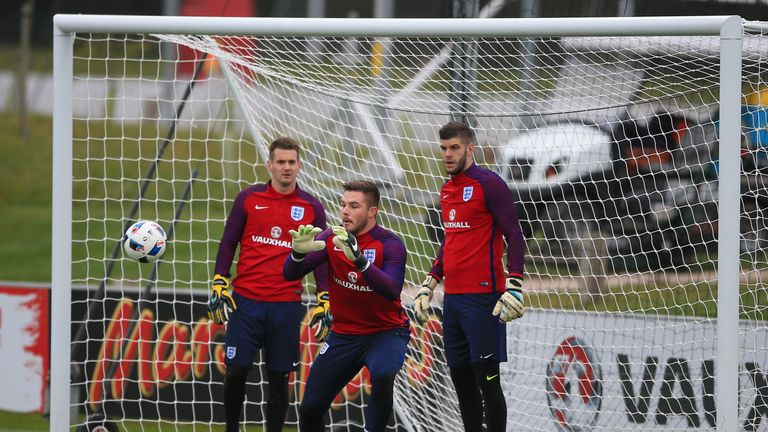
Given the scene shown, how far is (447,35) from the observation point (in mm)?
5238

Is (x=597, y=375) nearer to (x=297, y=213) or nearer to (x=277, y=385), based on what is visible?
(x=277, y=385)

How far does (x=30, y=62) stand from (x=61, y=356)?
16.2m

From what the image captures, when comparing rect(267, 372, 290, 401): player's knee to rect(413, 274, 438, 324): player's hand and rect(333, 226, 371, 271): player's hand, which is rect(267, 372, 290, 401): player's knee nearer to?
rect(413, 274, 438, 324): player's hand

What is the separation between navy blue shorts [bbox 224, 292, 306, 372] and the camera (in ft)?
19.1

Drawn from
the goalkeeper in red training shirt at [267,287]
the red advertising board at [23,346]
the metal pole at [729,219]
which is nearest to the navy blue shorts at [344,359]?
the goalkeeper in red training shirt at [267,287]

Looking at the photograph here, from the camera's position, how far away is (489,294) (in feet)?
17.8

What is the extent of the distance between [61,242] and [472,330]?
92.9 inches

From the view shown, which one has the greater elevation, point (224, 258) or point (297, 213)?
point (297, 213)

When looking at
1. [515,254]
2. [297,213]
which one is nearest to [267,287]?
[297,213]

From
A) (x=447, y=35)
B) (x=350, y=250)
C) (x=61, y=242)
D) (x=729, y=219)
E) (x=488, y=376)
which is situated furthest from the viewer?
(x=61, y=242)

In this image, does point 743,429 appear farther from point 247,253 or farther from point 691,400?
point 247,253

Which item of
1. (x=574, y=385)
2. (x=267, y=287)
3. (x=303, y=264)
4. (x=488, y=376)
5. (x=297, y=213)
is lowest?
(x=574, y=385)

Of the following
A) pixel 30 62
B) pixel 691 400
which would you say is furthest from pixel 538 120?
pixel 30 62

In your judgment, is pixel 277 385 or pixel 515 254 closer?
pixel 515 254
